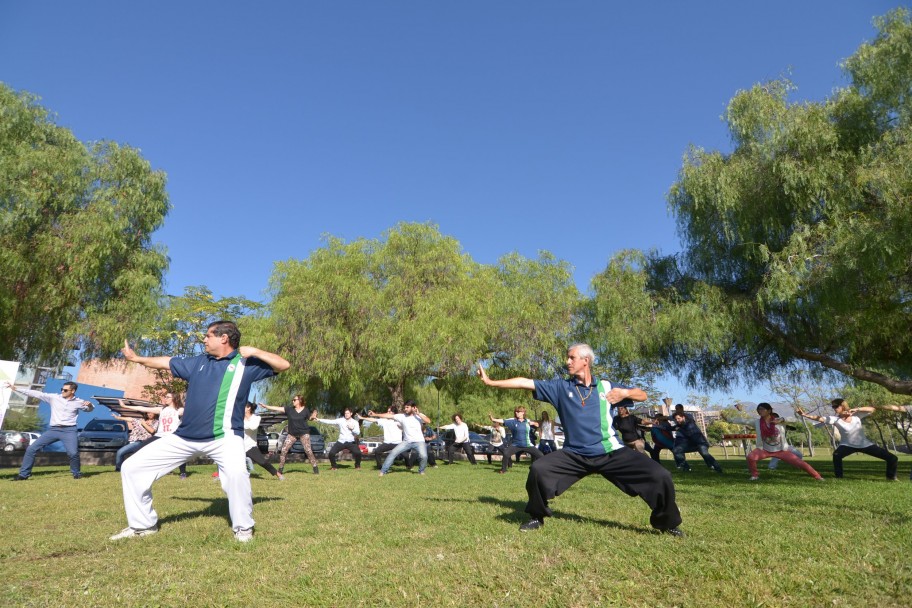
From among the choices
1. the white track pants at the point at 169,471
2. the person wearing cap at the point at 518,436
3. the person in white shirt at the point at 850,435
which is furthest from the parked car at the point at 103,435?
the person in white shirt at the point at 850,435

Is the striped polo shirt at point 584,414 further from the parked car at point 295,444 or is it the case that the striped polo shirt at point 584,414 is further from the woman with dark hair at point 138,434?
the parked car at point 295,444

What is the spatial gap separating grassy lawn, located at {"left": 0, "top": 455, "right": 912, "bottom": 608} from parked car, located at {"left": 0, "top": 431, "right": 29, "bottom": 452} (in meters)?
17.8

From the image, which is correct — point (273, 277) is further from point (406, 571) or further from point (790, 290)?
point (406, 571)

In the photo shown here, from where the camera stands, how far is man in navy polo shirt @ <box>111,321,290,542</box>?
557 centimetres

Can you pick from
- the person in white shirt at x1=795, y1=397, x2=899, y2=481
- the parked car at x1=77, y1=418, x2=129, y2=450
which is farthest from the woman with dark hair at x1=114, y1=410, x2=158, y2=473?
the person in white shirt at x1=795, y1=397, x2=899, y2=481

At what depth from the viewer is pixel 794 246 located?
1484 cm

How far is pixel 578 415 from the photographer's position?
5.84 metres

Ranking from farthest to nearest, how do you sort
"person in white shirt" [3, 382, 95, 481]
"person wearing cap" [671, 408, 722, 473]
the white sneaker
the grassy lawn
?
"person wearing cap" [671, 408, 722, 473], "person in white shirt" [3, 382, 95, 481], the white sneaker, the grassy lawn

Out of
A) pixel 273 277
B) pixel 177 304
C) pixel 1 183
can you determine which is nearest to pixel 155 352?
pixel 177 304

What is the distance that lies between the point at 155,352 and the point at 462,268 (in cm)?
1773

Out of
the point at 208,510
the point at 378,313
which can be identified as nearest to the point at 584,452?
the point at 208,510

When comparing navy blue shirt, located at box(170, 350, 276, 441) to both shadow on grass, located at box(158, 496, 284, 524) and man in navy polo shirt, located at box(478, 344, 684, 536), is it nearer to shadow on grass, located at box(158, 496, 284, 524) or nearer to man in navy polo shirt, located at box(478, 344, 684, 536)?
shadow on grass, located at box(158, 496, 284, 524)

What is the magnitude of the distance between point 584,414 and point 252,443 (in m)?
8.76

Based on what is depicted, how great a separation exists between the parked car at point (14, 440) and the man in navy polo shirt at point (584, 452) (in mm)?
23756
